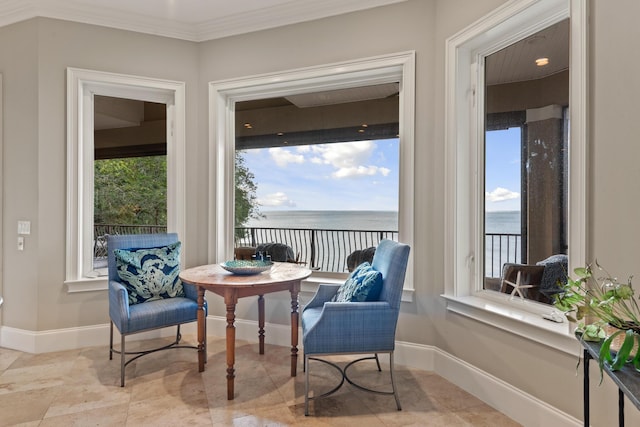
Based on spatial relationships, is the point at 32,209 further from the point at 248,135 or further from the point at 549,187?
the point at 549,187

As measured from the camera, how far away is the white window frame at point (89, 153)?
3.24 meters

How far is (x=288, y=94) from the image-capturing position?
3453 millimetres

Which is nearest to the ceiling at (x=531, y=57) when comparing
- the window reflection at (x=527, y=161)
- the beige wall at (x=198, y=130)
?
the window reflection at (x=527, y=161)

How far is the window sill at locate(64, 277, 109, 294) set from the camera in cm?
325

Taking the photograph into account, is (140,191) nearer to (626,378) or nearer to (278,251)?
(278,251)

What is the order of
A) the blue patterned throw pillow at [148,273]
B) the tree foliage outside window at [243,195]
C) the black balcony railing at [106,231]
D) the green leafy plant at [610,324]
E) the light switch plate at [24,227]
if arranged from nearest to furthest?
the green leafy plant at [610,324]
the blue patterned throw pillow at [148,273]
the light switch plate at [24,227]
the black balcony railing at [106,231]
the tree foliage outside window at [243,195]

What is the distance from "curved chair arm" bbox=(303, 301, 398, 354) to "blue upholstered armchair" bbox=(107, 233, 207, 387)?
41.2 inches

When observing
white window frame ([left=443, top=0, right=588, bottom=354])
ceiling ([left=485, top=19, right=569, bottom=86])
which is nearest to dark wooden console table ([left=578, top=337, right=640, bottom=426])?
white window frame ([left=443, top=0, right=588, bottom=354])

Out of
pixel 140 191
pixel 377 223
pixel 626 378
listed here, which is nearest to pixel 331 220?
pixel 377 223

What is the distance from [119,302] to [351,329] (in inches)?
61.7

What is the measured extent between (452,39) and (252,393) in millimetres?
2682

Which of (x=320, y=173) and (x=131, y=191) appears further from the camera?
(x=131, y=191)

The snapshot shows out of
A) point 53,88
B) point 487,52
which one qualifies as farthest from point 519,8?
point 53,88

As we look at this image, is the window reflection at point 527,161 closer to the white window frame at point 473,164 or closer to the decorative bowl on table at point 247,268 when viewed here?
the white window frame at point 473,164
